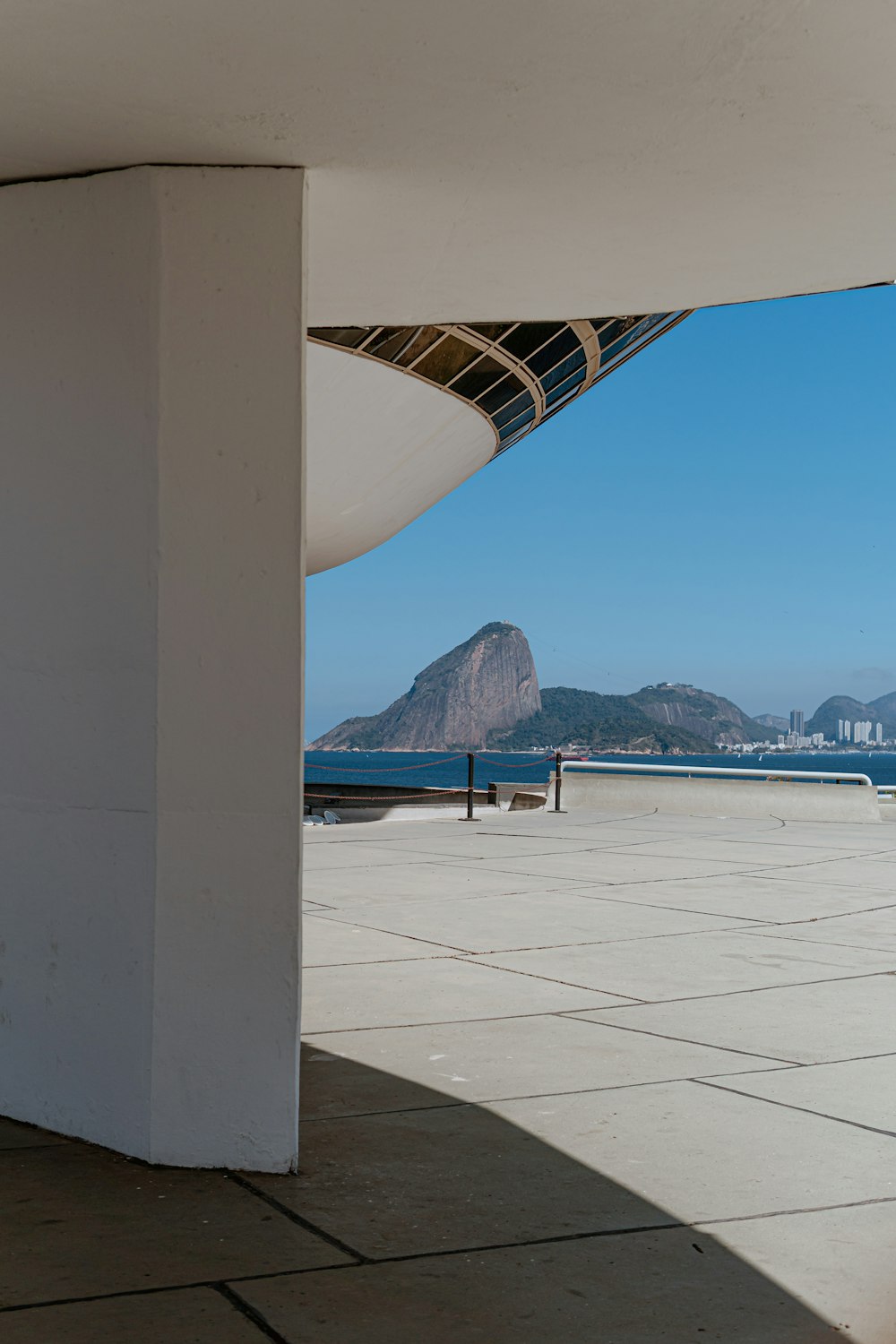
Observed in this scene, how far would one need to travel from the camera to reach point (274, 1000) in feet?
15.5

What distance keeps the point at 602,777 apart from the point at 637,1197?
1909 cm

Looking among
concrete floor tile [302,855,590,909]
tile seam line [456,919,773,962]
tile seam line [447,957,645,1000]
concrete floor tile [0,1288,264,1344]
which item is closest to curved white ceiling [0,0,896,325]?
concrete floor tile [0,1288,264,1344]

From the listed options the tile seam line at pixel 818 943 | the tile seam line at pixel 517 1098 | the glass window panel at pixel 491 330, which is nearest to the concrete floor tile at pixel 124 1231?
the tile seam line at pixel 517 1098

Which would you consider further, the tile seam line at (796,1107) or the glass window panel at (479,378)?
the glass window panel at (479,378)

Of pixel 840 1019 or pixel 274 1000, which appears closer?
pixel 274 1000

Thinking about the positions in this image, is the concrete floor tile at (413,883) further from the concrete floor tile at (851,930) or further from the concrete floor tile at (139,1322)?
the concrete floor tile at (139,1322)

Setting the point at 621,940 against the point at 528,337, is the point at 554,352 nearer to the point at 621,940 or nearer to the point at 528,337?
the point at 528,337

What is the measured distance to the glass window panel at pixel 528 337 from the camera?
2409cm

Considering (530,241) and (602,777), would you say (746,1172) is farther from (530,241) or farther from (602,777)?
(602,777)

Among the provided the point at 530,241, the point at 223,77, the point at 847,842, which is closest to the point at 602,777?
the point at 847,842

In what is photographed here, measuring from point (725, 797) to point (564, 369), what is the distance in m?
11.0

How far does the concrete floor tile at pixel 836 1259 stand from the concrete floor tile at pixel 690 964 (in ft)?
11.0

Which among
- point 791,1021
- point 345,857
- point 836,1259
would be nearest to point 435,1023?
point 791,1021

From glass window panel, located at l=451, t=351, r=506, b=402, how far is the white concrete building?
2133 cm
